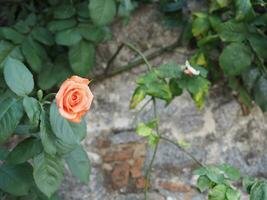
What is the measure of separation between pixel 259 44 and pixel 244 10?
0.45 ft

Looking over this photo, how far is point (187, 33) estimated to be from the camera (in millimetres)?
2369

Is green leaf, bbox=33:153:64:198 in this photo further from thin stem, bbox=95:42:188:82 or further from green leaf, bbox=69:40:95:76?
thin stem, bbox=95:42:188:82

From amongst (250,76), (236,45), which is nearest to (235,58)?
(236,45)

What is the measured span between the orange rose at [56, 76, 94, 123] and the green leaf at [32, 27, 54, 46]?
0.79 meters

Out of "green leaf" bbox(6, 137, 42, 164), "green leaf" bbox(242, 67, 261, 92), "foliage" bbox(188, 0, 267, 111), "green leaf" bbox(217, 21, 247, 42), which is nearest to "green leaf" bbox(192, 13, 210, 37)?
"foliage" bbox(188, 0, 267, 111)

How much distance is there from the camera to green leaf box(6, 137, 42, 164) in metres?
1.55

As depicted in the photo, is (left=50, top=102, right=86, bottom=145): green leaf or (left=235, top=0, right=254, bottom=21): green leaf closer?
(left=50, top=102, right=86, bottom=145): green leaf

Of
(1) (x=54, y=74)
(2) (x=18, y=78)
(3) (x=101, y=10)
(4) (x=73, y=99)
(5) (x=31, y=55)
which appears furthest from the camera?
(1) (x=54, y=74)

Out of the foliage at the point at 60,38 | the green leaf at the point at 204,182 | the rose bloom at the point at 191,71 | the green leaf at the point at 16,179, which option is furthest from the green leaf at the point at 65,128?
the foliage at the point at 60,38

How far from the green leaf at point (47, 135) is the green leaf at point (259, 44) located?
0.95 m

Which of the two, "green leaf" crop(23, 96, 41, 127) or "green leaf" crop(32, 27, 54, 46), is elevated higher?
"green leaf" crop(23, 96, 41, 127)

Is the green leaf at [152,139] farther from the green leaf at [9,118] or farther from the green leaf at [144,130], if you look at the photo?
the green leaf at [9,118]

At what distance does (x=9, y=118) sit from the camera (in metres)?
1.46

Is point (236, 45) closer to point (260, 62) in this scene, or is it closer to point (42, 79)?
point (260, 62)
